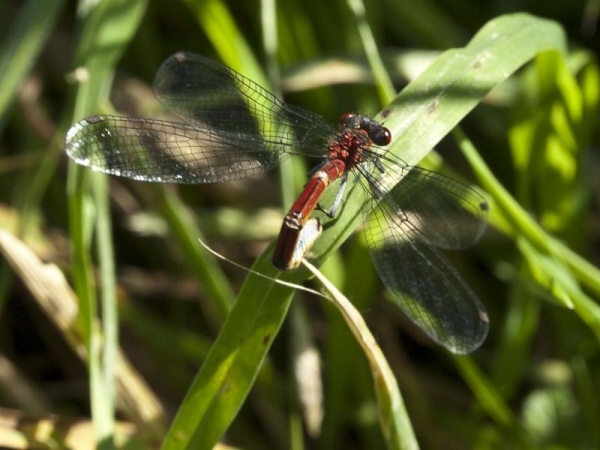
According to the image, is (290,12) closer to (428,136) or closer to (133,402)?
(428,136)

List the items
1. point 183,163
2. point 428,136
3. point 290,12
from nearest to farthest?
point 428,136 < point 183,163 < point 290,12

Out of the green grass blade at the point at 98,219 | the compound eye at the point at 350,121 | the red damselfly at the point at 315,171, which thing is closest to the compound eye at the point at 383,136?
the red damselfly at the point at 315,171

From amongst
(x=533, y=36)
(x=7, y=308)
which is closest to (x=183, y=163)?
(x=533, y=36)

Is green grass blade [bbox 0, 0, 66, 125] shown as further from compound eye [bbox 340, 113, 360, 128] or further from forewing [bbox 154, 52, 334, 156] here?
compound eye [bbox 340, 113, 360, 128]

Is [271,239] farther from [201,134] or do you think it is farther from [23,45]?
[23,45]

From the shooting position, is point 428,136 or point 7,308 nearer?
point 428,136

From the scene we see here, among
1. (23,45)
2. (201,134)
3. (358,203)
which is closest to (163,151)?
(201,134)

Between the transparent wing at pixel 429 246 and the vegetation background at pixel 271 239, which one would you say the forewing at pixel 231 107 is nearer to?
the vegetation background at pixel 271 239
